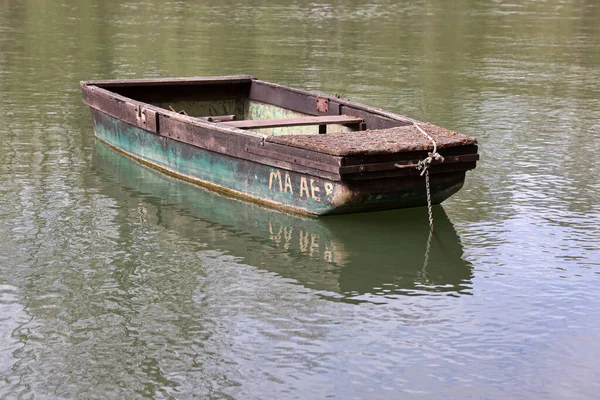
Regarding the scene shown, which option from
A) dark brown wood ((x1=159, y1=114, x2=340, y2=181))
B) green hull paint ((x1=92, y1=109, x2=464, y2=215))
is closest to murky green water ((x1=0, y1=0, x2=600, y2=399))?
green hull paint ((x1=92, y1=109, x2=464, y2=215))

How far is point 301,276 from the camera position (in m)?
8.71

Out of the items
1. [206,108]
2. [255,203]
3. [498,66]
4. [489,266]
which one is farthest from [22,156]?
[498,66]

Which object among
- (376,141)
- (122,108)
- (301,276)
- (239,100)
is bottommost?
(301,276)

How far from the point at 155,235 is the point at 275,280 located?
5.79 feet

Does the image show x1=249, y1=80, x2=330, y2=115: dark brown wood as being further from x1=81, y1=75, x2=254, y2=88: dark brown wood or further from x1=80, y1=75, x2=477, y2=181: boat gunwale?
x1=81, y1=75, x2=254, y2=88: dark brown wood

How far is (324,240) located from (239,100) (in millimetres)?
5116

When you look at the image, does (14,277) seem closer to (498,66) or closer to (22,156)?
(22,156)

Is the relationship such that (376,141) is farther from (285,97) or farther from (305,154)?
(285,97)

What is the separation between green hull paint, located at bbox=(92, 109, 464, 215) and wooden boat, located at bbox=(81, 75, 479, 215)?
0.5 inches

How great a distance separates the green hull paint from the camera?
32.0ft

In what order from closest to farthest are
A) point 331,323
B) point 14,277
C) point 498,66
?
point 331,323 → point 14,277 → point 498,66

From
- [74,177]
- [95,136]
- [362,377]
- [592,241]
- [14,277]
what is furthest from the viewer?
[95,136]

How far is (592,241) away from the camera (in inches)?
380

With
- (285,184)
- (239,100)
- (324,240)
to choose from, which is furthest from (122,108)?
(324,240)
